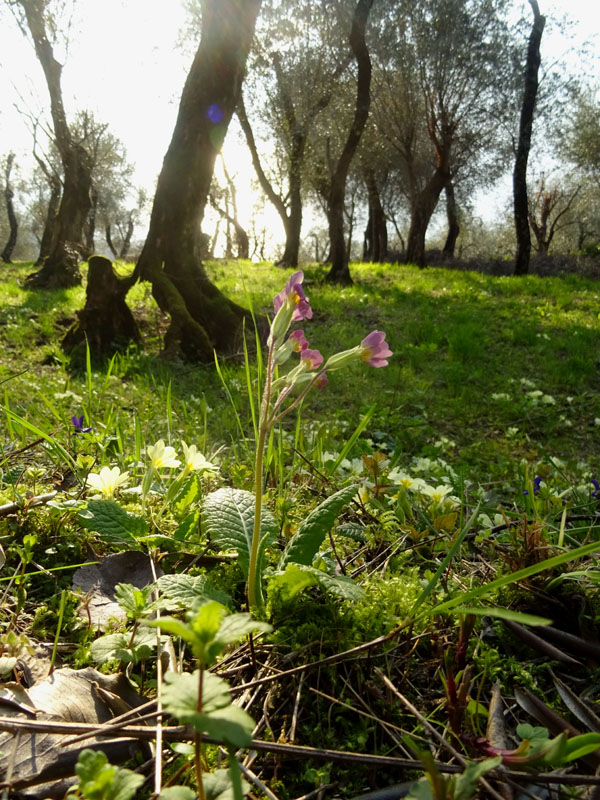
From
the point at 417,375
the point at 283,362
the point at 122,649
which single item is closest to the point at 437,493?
the point at 283,362

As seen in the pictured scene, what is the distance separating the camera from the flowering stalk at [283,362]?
115 centimetres

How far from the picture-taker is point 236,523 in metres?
1.46

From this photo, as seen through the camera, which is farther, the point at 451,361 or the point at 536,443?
the point at 451,361

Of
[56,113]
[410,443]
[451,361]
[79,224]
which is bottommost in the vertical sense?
[410,443]

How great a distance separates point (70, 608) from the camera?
1.34 meters

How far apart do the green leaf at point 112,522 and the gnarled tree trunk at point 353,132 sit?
431 inches

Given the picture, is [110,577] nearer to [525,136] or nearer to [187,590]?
[187,590]

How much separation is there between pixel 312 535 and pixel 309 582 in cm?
19

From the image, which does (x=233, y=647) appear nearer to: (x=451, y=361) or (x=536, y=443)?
(x=536, y=443)

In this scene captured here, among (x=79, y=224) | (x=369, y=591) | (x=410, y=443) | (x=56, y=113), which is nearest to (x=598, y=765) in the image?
(x=369, y=591)

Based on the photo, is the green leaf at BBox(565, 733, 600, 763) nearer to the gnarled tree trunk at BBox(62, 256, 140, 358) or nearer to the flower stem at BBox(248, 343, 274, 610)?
the flower stem at BBox(248, 343, 274, 610)

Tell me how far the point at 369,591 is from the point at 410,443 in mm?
3337

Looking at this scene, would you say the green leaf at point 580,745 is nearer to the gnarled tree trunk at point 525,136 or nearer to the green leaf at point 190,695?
→ the green leaf at point 190,695

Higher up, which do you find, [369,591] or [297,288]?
[297,288]
